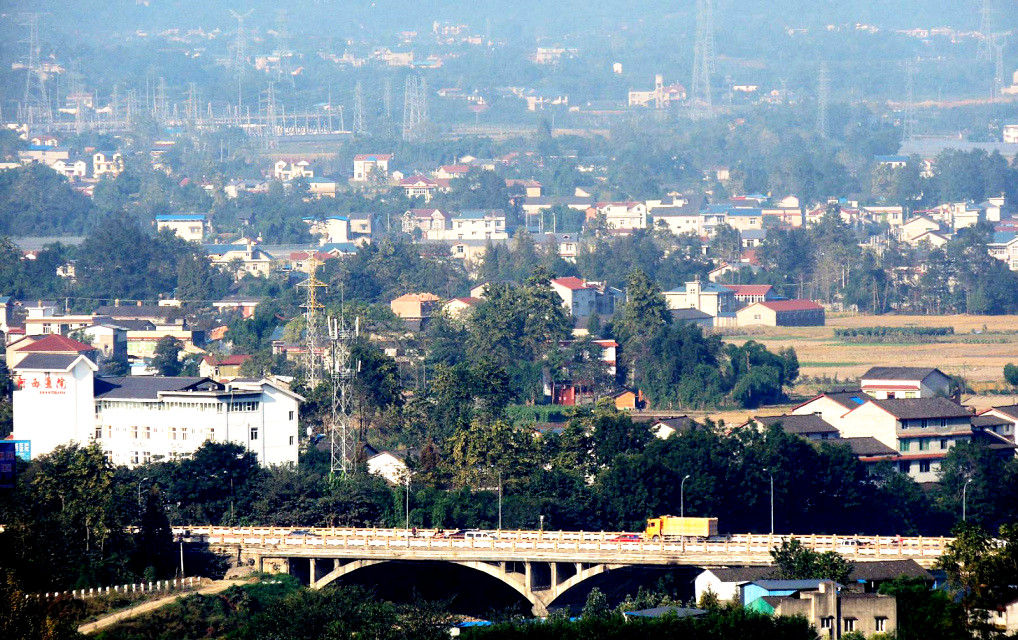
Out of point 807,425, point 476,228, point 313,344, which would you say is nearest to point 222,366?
point 313,344

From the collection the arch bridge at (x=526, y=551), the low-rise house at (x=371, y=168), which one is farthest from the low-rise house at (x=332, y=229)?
the arch bridge at (x=526, y=551)

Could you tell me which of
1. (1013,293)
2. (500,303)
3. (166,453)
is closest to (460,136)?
(1013,293)

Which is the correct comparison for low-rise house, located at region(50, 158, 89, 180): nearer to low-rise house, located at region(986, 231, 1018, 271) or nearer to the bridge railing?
low-rise house, located at region(986, 231, 1018, 271)

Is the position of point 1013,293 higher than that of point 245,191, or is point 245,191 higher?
point 245,191

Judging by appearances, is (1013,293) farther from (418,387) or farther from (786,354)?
(418,387)

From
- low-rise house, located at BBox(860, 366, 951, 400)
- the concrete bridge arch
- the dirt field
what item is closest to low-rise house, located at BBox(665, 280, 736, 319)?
the dirt field
